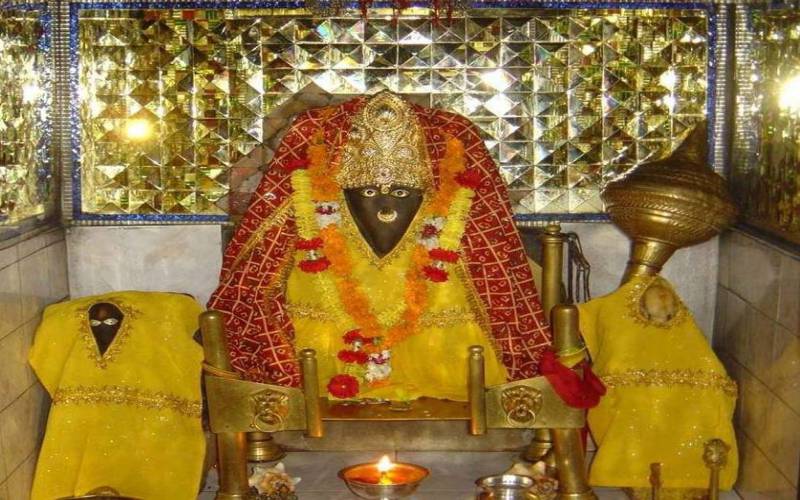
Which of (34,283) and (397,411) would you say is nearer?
(397,411)

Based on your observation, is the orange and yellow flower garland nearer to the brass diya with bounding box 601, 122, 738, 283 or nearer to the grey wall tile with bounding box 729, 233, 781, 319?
the brass diya with bounding box 601, 122, 738, 283

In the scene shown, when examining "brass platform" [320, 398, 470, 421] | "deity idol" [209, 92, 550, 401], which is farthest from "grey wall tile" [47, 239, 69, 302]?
"brass platform" [320, 398, 470, 421]

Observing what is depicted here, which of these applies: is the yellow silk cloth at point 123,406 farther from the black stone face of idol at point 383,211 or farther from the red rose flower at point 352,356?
the black stone face of idol at point 383,211

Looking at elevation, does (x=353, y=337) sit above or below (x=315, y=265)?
below

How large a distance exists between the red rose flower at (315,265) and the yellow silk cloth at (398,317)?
0.23 feet

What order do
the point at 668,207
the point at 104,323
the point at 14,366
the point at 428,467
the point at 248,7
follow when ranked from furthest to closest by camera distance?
the point at 248,7
the point at 428,467
the point at 668,207
the point at 104,323
the point at 14,366

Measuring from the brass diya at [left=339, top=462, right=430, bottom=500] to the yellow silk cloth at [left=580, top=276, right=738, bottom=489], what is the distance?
1.00 meters

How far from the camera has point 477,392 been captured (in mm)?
5129

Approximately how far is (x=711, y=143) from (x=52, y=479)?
154 inches

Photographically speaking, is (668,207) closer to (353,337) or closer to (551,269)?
(551,269)

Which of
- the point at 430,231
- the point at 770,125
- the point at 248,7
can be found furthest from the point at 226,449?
the point at 770,125

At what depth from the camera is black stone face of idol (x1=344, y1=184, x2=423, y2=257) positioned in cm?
571

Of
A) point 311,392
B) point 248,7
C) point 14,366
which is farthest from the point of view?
point 248,7

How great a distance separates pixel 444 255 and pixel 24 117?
2.21 m
